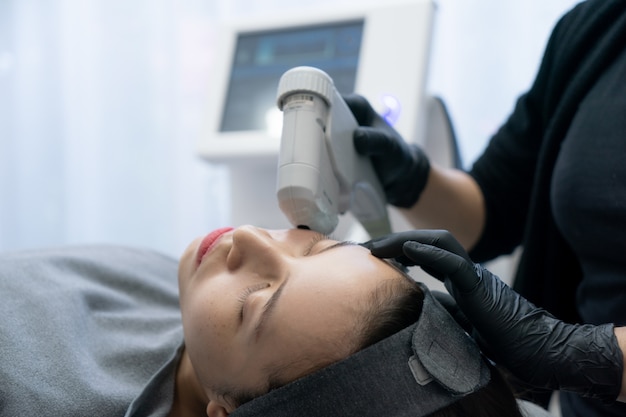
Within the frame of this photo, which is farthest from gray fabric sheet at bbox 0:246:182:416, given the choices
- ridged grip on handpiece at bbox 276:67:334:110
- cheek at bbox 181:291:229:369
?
ridged grip on handpiece at bbox 276:67:334:110

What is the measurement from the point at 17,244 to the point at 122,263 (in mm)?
1081

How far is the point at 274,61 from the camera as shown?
1410 mm

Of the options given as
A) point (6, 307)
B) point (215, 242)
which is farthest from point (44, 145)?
point (215, 242)

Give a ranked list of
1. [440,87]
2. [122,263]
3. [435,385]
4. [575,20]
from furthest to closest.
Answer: [440,87] → [122,263] → [575,20] → [435,385]

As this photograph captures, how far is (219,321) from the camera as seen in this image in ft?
2.43

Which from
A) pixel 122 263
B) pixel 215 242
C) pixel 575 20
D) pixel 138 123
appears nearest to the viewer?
pixel 215 242

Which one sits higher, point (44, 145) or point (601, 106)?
point (601, 106)

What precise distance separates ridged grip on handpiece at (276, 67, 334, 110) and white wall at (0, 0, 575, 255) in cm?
94

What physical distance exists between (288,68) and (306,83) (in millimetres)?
561

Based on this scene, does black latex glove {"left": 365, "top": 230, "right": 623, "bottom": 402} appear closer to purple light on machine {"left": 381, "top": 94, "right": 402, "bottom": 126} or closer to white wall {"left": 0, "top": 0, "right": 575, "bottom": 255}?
purple light on machine {"left": 381, "top": 94, "right": 402, "bottom": 126}

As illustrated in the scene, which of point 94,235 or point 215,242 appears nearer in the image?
point 215,242

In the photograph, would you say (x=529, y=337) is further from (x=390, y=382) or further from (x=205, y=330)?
(x=205, y=330)

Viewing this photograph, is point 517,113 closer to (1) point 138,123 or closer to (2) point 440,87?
(2) point 440,87

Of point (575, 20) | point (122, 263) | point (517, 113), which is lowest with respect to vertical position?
point (122, 263)
